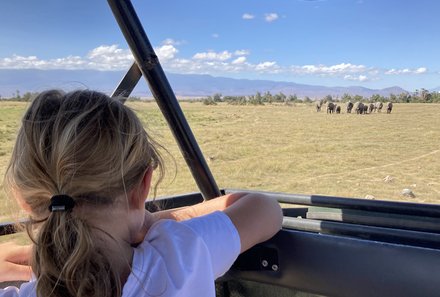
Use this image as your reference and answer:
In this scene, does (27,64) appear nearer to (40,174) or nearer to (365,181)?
(40,174)

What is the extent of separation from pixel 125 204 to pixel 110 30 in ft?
3.15

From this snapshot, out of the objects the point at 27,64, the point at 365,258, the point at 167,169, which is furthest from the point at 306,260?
the point at 27,64

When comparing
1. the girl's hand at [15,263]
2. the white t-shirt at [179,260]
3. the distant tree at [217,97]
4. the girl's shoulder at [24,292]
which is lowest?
the girl's hand at [15,263]

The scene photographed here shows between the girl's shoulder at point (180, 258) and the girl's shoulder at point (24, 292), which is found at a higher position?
the girl's shoulder at point (180, 258)

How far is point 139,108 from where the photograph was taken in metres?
1.08

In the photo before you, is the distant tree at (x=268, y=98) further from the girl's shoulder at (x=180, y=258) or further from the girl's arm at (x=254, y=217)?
the girl's shoulder at (x=180, y=258)

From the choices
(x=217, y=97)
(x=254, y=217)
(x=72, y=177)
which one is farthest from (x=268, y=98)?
(x=72, y=177)

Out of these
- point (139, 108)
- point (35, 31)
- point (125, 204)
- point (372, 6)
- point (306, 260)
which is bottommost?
point (306, 260)

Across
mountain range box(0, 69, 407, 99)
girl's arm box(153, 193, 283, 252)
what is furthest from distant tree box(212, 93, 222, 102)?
girl's arm box(153, 193, 283, 252)

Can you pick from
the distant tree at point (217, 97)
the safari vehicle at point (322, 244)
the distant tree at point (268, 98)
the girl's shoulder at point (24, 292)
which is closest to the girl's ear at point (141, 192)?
the girl's shoulder at point (24, 292)

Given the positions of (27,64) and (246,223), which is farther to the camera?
(27,64)

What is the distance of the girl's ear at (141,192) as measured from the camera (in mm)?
932

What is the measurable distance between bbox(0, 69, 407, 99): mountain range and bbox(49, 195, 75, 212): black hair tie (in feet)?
0.83

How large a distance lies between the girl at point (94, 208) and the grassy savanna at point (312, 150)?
0.14 metres
